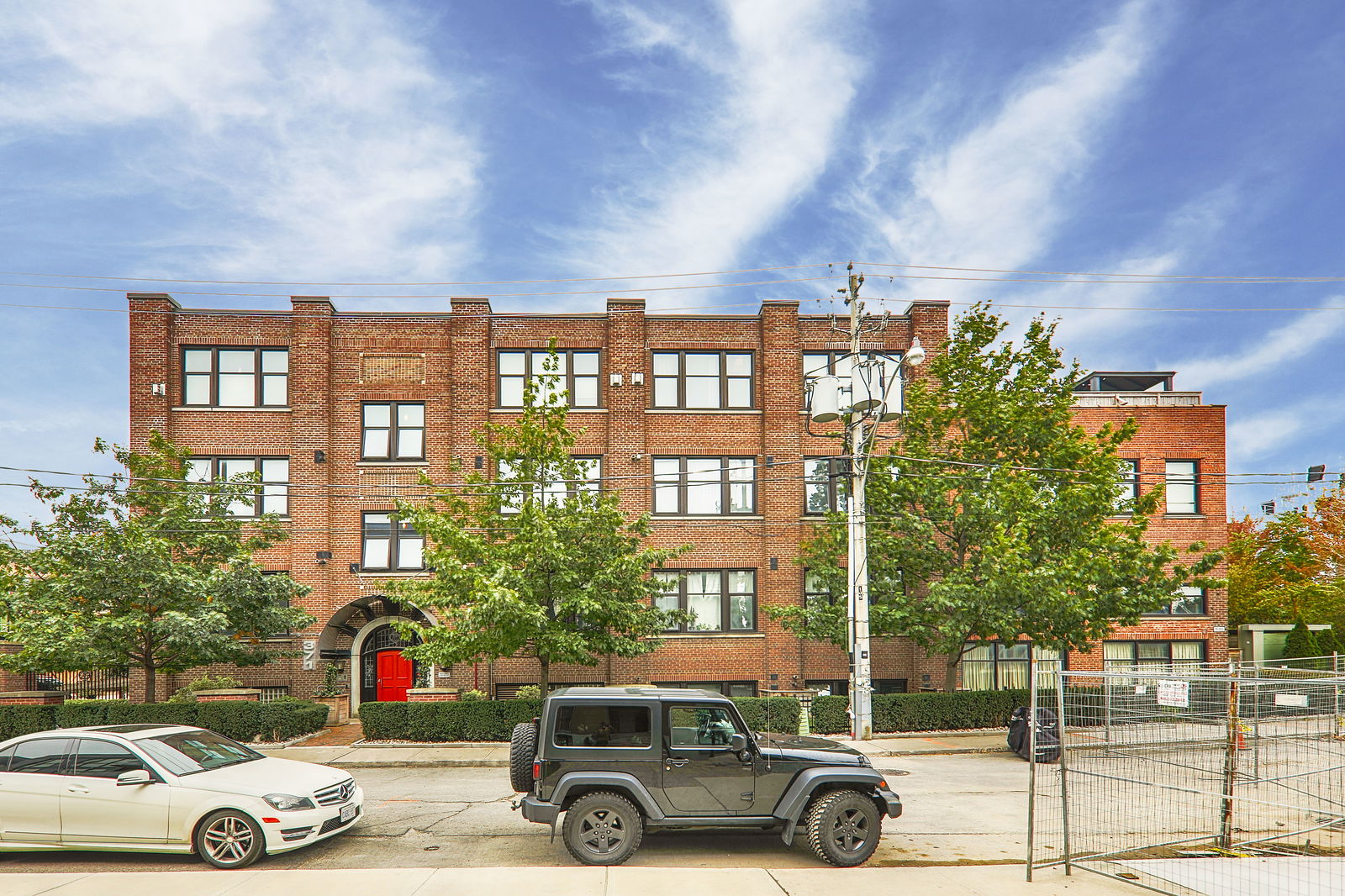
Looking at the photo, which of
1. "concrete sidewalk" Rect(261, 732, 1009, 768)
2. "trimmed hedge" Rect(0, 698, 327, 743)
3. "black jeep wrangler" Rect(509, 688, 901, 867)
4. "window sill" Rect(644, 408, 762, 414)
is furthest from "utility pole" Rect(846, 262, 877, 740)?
"trimmed hedge" Rect(0, 698, 327, 743)

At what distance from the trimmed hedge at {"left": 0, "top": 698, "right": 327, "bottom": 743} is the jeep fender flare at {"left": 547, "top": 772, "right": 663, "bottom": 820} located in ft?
44.7

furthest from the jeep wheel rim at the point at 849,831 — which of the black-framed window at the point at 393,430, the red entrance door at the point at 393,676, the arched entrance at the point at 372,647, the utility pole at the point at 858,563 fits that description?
the black-framed window at the point at 393,430

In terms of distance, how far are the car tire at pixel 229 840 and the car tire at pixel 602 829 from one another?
339 cm

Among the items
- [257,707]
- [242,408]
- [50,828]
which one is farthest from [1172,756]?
[242,408]

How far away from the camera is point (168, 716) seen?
20.6m

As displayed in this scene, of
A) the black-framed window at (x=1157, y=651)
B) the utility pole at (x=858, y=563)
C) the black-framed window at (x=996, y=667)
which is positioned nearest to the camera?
the utility pole at (x=858, y=563)

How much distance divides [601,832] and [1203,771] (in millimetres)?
6562

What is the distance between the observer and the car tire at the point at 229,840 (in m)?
10.2

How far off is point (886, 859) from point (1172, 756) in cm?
330

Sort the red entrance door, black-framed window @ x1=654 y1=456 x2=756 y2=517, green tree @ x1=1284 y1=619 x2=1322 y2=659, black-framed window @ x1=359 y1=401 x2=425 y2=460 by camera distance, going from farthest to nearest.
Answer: green tree @ x1=1284 y1=619 x2=1322 y2=659
black-framed window @ x1=654 y1=456 x2=756 y2=517
black-framed window @ x1=359 y1=401 x2=425 y2=460
the red entrance door

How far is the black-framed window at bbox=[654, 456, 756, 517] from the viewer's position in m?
26.4

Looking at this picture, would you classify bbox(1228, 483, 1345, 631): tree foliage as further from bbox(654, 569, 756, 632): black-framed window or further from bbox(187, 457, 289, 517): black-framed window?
bbox(187, 457, 289, 517): black-framed window

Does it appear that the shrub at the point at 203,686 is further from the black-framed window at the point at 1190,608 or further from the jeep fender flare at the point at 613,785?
the black-framed window at the point at 1190,608

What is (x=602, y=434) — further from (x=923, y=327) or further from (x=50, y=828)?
(x=50, y=828)
